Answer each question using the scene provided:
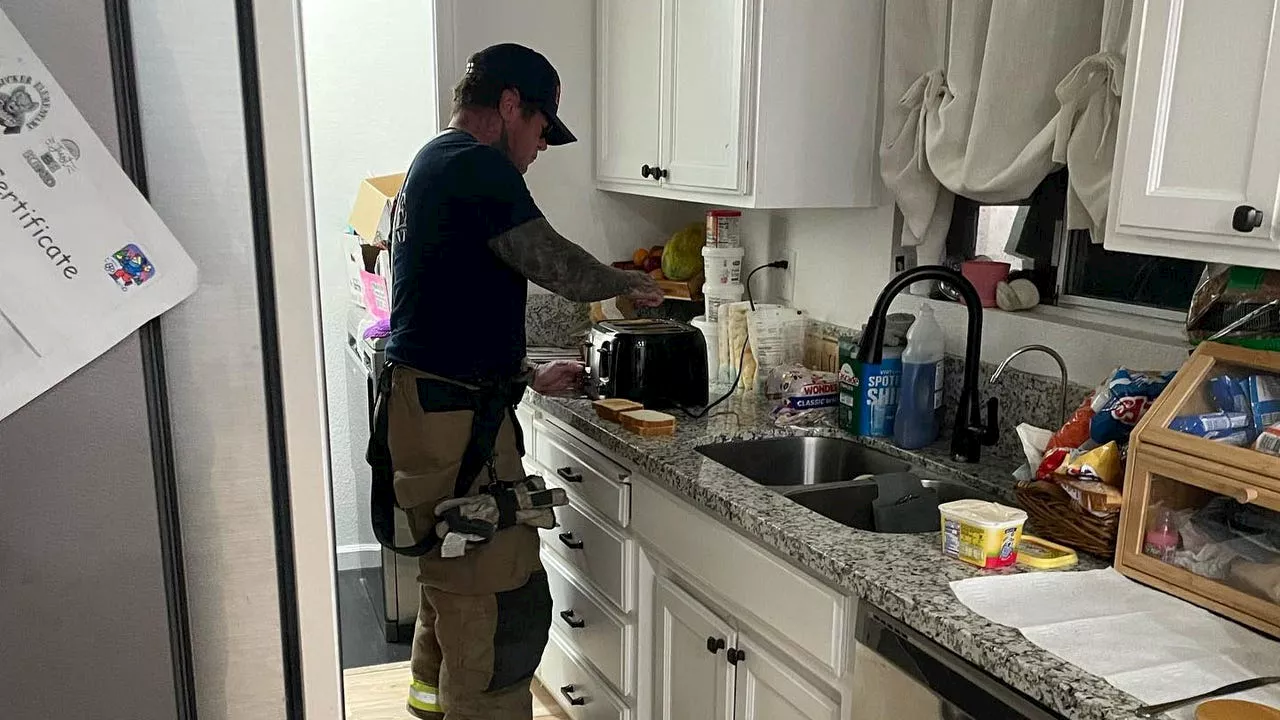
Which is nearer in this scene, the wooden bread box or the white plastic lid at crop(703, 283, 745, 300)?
the wooden bread box

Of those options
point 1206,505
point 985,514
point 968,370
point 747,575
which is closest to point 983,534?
point 985,514

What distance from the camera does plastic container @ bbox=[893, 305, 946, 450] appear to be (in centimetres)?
204

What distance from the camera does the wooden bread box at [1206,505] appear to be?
4.04 ft

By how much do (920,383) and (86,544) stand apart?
1.69m

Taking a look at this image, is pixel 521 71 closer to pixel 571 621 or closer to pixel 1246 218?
pixel 571 621

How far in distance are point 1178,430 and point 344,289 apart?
2793 millimetres

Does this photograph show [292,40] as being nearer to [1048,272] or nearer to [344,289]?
[1048,272]

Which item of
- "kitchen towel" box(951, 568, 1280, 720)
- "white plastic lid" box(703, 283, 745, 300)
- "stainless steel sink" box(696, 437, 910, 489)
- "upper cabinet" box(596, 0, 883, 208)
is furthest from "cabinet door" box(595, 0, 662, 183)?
"kitchen towel" box(951, 568, 1280, 720)

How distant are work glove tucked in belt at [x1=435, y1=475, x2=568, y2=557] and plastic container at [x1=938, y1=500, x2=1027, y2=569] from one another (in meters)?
1.05

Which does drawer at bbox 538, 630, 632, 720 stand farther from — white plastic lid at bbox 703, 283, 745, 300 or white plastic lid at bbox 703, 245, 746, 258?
white plastic lid at bbox 703, 245, 746, 258

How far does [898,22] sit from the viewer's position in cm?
221

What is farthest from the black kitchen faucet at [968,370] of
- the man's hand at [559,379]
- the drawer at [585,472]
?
the man's hand at [559,379]

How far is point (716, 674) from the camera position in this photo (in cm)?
187

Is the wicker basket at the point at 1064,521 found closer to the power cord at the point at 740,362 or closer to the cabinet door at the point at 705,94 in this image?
the power cord at the point at 740,362
